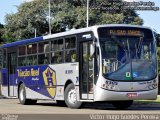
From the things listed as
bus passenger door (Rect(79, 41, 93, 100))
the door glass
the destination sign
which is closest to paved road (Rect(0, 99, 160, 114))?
bus passenger door (Rect(79, 41, 93, 100))

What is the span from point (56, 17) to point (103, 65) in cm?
5376

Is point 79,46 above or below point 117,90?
above

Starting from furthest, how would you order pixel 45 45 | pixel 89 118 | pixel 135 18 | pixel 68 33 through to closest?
pixel 135 18
pixel 45 45
pixel 68 33
pixel 89 118

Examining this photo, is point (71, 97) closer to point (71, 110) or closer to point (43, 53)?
point (71, 110)

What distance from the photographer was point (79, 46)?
22156 millimetres

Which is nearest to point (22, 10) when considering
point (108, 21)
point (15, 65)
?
point (108, 21)

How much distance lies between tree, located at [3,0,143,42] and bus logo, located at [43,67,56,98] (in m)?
46.8

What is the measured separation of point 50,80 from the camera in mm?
24547

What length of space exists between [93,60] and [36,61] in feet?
18.0

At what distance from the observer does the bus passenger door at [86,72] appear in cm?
2147

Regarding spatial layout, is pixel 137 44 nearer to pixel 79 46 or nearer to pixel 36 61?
pixel 79 46

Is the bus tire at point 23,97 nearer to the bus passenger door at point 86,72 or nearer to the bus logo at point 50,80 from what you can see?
the bus logo at point 50,80

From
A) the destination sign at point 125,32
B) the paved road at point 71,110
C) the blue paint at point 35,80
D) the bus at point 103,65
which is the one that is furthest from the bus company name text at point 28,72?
the destination sign at point 125,32

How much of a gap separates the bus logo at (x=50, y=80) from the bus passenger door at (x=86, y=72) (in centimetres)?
254
